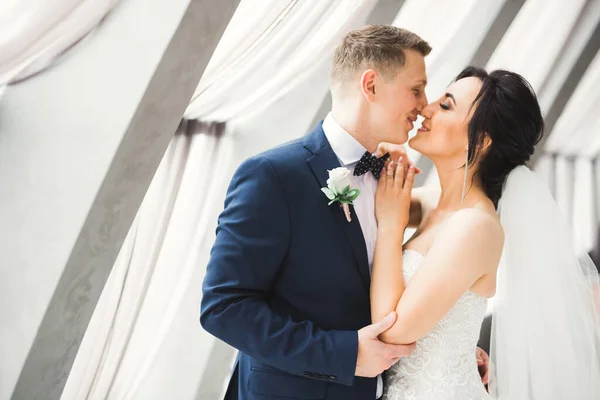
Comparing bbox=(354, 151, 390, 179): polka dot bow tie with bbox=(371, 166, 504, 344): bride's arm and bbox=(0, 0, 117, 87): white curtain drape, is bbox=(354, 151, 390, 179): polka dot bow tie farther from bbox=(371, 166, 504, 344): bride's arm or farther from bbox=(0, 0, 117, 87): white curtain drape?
bbox=(0, 0, 117, 87): white curtain drape

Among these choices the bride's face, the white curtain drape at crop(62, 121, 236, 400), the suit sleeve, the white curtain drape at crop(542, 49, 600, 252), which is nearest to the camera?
the suit sleeve

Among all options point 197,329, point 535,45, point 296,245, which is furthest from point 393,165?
point 535,45

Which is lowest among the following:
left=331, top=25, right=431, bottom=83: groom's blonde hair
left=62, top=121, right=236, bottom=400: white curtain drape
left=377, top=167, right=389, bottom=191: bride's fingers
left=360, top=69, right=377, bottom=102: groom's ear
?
left=62, top=121, right=236, bottom=400: white curtain drape

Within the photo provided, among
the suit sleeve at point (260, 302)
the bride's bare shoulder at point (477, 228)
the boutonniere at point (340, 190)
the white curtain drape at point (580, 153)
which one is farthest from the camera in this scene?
the white curtain drape at point (580, 153)

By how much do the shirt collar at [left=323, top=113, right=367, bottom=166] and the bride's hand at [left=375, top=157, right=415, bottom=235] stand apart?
0.49ft

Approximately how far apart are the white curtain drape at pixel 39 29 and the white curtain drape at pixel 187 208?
0.61 m

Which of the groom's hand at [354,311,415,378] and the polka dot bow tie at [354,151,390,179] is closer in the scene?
the groom's hand at [354,311,415,378]

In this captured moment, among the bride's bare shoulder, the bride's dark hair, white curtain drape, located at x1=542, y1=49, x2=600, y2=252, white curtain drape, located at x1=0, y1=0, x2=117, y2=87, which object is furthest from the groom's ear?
white curtain drape, located at x1=542, y1=49, x2=600, y2=252

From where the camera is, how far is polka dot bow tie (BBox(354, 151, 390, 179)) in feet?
7.44

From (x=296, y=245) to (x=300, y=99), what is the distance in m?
2.17

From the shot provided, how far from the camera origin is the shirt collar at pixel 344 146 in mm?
2273

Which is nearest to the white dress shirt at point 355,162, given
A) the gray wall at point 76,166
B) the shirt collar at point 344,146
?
the shirt collar at point 344,146

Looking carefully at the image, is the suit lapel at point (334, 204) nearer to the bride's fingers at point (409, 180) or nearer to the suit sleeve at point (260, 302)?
the suit sleeve at point (260, 302)

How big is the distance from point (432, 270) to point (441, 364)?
0.38m
